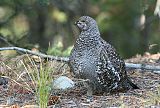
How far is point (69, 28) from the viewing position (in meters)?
14.0

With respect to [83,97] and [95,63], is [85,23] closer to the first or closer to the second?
[95,63]

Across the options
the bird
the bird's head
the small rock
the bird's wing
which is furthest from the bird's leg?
the bird's head

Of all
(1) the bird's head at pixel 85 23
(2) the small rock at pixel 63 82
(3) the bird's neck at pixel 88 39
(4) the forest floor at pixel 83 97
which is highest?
(1) the bird's head at pixel 85 23

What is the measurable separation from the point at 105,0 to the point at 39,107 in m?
6.77

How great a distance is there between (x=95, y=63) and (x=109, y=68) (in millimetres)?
175

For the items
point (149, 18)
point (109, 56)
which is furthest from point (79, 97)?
point (149, 18)

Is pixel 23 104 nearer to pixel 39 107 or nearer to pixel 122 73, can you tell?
pixel 39 107

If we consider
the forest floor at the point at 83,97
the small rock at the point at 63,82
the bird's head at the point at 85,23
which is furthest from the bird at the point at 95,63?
the small rock at the point at 63,82

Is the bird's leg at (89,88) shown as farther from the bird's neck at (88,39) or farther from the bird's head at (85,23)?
the bird's head at (85,23)

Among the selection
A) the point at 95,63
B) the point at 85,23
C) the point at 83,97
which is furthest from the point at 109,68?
the point at 85,23

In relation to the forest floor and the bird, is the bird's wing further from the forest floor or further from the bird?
the forest floor

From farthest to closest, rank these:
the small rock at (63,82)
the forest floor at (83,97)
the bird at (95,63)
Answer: the small rock at (63,82) < the bird at (95,63) < the forest floor at (83,97)

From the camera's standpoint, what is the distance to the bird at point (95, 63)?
592cm

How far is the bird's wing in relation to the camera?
19.5 ft
